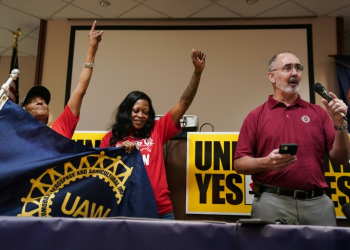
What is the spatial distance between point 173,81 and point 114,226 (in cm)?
371

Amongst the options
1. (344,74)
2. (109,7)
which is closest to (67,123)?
(109,7)

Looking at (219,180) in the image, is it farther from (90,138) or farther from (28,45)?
(28,45)

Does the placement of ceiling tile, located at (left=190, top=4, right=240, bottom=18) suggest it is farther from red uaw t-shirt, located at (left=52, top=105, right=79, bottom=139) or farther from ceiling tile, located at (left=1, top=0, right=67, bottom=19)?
red uaw t-shirt, located at (left=52, top=105, right=79, bottom=139)

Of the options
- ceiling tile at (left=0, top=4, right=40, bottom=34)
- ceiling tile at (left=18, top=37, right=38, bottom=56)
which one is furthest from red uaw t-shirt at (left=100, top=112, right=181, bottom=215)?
ceiling tile at (left=18, top=37, right=38, bottom=56)

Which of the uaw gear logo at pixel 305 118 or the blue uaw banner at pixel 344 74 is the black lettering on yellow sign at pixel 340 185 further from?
the blue uaw banner at pixel 344 74

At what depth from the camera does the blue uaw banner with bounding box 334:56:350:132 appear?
4.44 m

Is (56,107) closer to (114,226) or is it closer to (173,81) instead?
(173,81)

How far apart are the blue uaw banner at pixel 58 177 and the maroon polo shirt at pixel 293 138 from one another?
658 millimetres

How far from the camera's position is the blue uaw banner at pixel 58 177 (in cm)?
141

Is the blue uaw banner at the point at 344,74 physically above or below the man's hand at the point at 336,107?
above

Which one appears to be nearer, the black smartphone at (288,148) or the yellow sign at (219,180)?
the black smartphone at (288,148)

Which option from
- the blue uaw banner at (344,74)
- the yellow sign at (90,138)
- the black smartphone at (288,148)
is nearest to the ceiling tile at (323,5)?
the blue uaw banner at (344,74)

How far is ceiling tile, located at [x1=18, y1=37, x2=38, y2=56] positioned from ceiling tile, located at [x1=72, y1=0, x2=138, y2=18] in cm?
157

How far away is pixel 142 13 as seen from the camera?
460 cm
